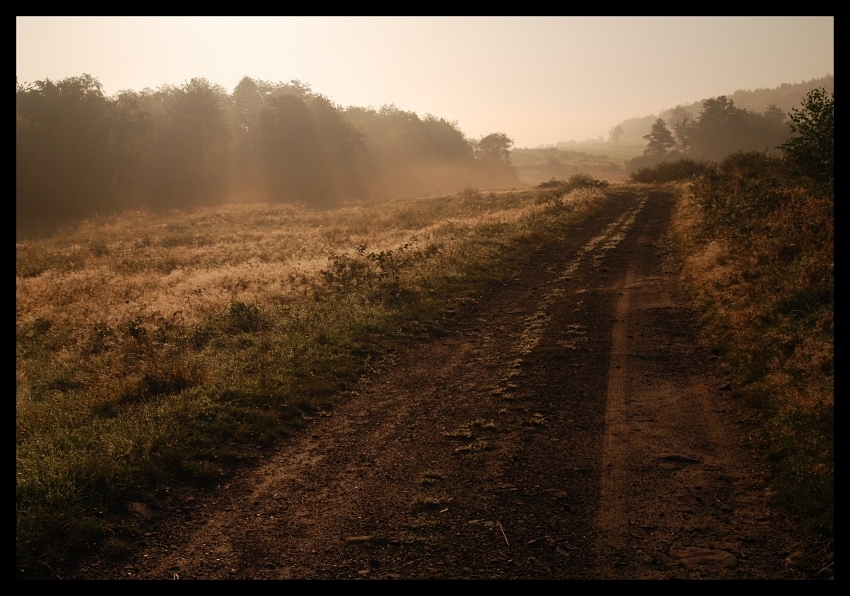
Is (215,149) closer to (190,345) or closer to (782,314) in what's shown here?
(190,345)

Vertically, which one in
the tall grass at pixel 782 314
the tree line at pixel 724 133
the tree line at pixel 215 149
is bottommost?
the tall grass at pixel 782 314

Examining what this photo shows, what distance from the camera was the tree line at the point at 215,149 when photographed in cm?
4984

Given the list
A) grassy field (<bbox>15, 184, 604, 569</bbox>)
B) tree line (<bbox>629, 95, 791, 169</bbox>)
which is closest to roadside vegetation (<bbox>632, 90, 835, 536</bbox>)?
grassy field (<bbox>15, 184, 604, 569</bbox>)

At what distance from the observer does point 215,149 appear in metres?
71.1

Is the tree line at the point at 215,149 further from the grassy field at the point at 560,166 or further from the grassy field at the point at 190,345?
the grassy field at the point at 190,345

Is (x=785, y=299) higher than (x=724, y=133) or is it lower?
lower

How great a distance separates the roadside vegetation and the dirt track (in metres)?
0.43

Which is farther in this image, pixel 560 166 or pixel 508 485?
pixel 560 166

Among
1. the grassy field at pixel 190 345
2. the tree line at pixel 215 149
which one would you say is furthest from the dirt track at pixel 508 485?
the tree line at pixel 215 149

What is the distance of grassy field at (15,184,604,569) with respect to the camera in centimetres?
627

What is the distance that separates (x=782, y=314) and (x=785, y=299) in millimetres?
500

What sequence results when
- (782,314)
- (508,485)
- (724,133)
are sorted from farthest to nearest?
(724,133)
(782,314)
(508,485)

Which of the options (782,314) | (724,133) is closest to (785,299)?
(782,314)

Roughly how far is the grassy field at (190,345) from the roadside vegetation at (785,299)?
6102 millimetres
